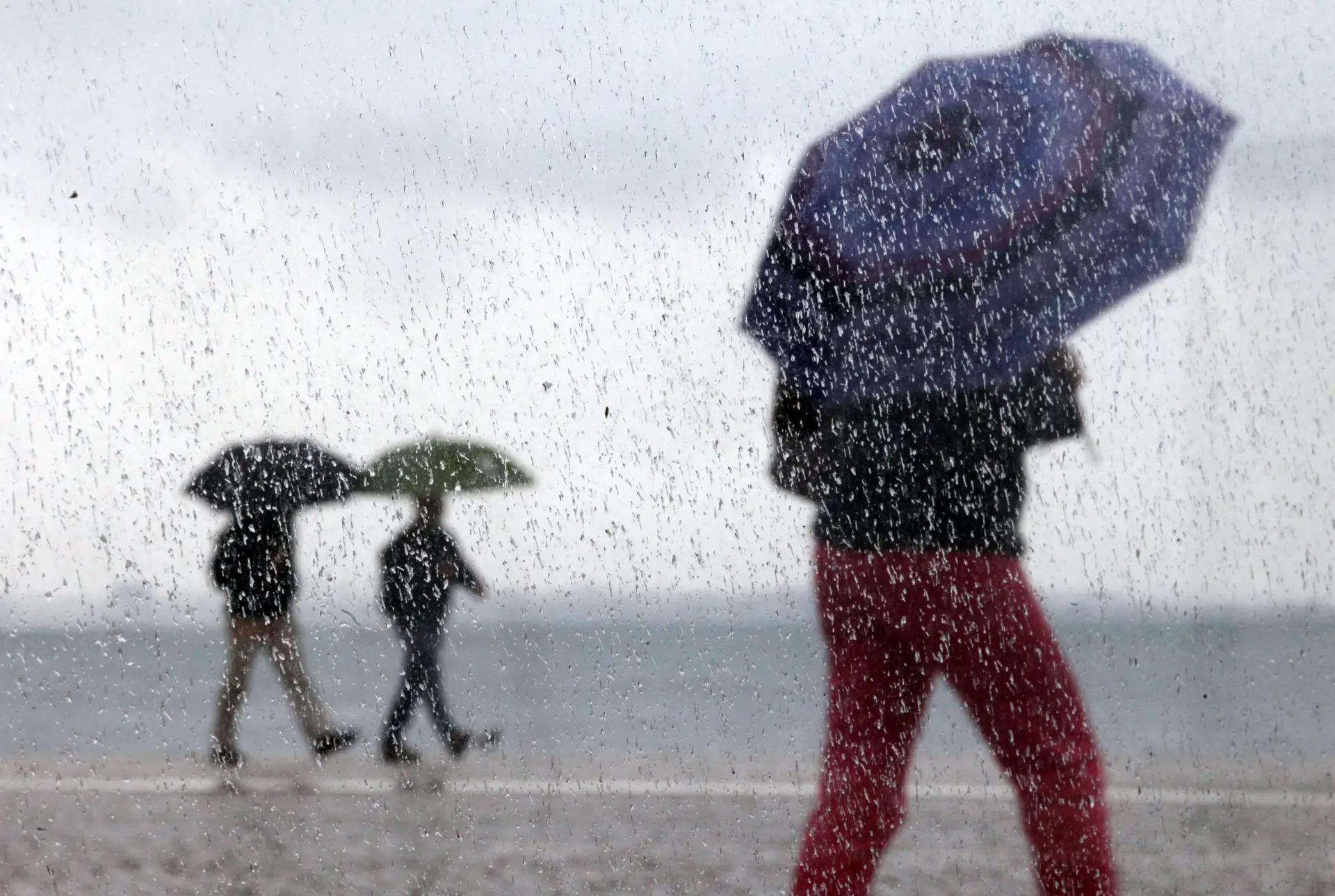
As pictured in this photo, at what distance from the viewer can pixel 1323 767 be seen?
1780 mm

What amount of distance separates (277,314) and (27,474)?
A: 0.40 metres

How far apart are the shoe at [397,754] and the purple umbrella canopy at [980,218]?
71 centimetres

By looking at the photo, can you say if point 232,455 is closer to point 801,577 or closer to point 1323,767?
point 801,577

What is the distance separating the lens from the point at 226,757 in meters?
1.76

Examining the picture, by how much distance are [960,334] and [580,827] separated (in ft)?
2.76

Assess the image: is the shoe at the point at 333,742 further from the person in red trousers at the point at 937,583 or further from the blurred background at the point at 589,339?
the person in red trousers at the point at 937,583

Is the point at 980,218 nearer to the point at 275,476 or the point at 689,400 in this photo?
the point at 689,400

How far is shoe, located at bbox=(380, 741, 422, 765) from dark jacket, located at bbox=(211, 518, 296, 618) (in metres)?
0.23

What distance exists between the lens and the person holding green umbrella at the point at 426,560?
1.72 meters

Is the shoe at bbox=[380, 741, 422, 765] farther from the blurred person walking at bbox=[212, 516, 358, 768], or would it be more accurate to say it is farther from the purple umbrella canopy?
the purple umbrella canopy

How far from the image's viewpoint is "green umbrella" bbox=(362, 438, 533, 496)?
1716mm

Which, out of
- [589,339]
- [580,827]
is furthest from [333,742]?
[589,339]

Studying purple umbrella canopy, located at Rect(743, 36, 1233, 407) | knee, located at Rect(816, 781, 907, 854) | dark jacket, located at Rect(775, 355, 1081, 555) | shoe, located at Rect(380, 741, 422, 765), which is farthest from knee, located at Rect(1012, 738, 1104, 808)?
shoe, located at Rect(380, 741, 422, 765)

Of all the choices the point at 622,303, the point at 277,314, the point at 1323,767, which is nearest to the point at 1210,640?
the point at 1323,767
